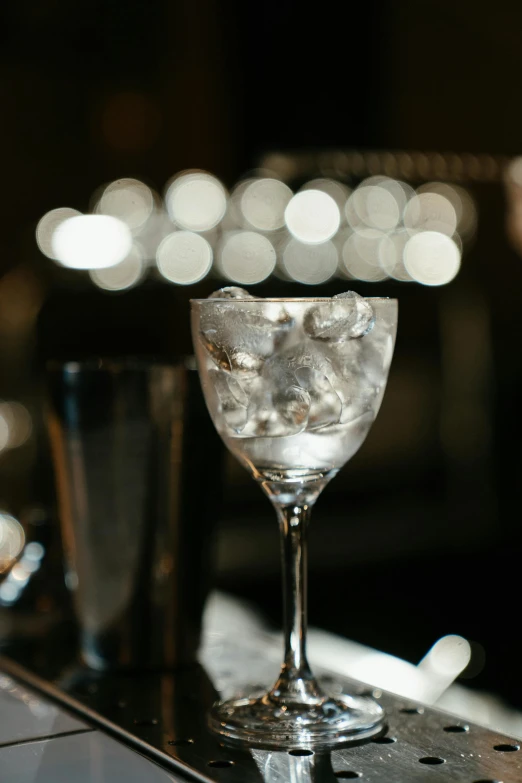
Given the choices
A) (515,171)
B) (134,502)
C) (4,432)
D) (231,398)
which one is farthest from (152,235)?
(231,398)

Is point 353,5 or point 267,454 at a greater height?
point 353,5

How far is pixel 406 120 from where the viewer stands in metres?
2.88

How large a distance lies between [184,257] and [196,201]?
46cm

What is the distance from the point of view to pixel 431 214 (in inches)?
98.0

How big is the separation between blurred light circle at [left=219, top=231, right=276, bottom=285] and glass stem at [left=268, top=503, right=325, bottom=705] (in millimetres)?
2003

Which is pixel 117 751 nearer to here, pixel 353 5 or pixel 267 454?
pixel 267 454

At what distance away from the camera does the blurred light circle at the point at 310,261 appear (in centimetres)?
250

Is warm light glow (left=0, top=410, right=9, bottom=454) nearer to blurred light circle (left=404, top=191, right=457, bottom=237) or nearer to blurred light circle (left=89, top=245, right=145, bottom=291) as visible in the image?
blurred light circle (left=89, top=245, right=145, bottom=291)

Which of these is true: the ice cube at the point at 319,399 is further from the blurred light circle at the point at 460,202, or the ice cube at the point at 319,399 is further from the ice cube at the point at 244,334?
the blurred light circle at the point at 460,202

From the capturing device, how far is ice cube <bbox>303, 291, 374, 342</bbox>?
48 centimetres

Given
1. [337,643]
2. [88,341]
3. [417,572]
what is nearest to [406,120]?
[88,341]

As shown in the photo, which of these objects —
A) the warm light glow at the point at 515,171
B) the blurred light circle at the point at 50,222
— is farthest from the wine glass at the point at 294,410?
the blurred light circle at the point at 50,222

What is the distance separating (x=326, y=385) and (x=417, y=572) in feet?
3.34

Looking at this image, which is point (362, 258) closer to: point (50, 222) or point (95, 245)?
point (95, 245)
